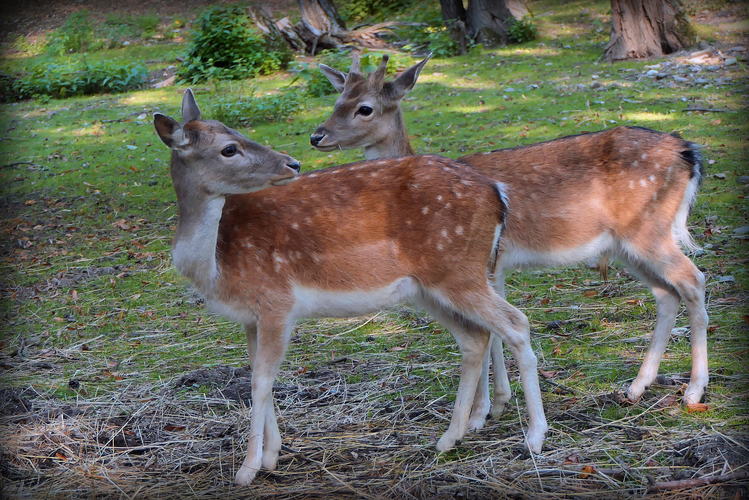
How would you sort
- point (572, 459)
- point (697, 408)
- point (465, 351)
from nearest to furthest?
point (572, 459)
point (697, 408)
point (465, 351)

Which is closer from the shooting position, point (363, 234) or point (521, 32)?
point (363, 234)

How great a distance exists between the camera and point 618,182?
16.5ft

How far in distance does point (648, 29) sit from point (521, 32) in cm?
308

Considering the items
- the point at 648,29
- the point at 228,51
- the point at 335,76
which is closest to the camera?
the point at 335,76

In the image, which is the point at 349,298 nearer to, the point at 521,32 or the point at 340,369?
the point at 340,369

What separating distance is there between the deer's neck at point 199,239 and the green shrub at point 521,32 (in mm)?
12195

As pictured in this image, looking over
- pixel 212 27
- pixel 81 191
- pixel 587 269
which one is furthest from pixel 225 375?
pixel 212 27

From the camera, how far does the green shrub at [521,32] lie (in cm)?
1548

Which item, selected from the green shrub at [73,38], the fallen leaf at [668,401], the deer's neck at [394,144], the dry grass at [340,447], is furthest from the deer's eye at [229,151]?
the green shrub at [73,38]

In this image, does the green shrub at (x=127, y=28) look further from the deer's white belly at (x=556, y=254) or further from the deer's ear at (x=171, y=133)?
the deer's white belly at (x=556, y=254)

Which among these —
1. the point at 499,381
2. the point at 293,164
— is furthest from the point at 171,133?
the point at 499,381

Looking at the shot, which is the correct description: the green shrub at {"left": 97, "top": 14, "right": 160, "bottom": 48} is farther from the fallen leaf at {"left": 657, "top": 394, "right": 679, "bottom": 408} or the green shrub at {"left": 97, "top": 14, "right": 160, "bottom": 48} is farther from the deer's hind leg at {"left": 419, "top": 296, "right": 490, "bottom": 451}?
the fallen leaf at {"left": 657, "top": 394, "right": 679, "bottom": 408}

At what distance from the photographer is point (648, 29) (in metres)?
12.8

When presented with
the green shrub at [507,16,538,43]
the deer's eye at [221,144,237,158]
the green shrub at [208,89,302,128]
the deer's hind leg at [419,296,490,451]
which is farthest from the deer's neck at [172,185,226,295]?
the green shrub at [507,16,538,43]
